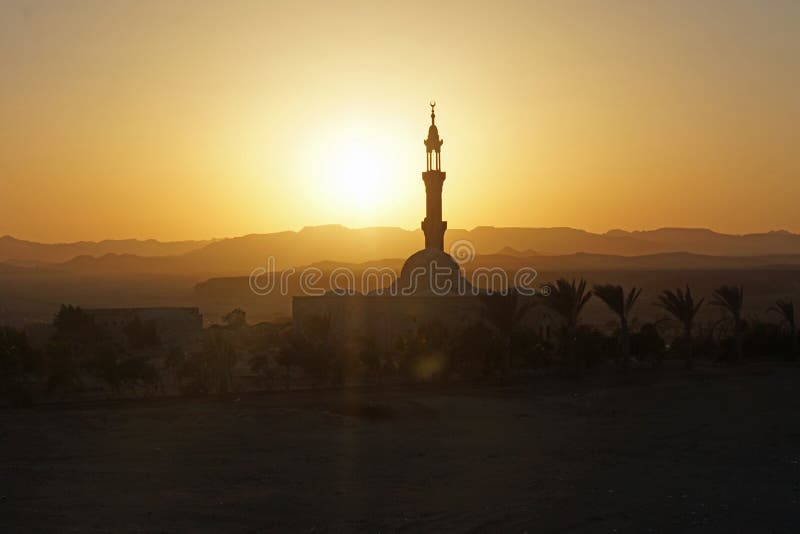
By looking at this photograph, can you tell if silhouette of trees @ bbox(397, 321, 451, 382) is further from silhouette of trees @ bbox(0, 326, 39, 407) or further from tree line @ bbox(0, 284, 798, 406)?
silhouette of trees @ bbox(0, 326, 39, 407)

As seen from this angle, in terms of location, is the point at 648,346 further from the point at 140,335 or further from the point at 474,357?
the point at 140,335

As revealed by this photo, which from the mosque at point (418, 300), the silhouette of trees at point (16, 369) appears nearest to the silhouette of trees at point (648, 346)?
the mosque at point (418, 300)

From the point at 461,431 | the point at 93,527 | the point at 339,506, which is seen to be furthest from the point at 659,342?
the point at 93,527

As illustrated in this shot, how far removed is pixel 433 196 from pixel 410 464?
26.7 metres

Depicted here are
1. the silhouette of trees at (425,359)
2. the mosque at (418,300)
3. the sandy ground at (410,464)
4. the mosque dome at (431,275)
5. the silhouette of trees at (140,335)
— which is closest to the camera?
the sandy ground at (410,464)

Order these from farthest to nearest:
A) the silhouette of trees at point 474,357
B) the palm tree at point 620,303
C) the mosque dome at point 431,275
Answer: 1. the mosque dome at point 431,275
2. the palm tree at point 620,303
3. the silhouette of trees at point 474,357

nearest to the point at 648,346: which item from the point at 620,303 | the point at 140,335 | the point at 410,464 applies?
the point at 620,303

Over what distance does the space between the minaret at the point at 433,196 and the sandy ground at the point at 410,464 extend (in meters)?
18.0

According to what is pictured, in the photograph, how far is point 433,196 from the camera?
41250 millimetres

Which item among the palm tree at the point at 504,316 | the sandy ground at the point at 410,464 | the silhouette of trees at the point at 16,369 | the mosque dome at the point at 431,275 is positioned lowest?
the sandy ground at the point at 410,464

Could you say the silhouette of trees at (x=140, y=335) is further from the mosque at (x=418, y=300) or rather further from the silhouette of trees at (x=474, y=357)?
the silhouette of trees at (x=474, y=357)

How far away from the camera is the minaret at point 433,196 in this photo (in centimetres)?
4116

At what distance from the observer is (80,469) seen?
14.1 meters

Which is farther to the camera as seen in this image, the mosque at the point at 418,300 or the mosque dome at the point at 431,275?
the mosque dome at the point at 431,275
